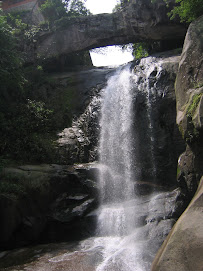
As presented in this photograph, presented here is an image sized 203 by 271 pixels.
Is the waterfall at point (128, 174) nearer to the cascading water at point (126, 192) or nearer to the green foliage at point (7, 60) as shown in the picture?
the cascading water at point (126, 192)

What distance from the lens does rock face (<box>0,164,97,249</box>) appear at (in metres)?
10.1

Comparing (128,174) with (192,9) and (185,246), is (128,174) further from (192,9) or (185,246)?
(185,246)

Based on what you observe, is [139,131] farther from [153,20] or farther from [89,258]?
[153,20]

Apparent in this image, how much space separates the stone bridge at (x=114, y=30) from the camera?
1853 centimetres

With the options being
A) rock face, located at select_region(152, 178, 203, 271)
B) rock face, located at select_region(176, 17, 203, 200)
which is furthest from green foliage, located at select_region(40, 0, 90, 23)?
rock face, located at select_region(152, 178, 203, 271)

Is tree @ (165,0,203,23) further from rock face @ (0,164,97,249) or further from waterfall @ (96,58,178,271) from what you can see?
rock face @ (0,164,97,249)

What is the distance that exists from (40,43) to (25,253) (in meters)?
15.9

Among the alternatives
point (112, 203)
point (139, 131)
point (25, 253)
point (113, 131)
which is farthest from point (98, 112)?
point (25, 253)

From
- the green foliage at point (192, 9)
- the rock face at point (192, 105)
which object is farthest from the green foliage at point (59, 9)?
the rock face at point (192, 105)

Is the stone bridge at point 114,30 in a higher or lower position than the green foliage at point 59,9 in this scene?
lower

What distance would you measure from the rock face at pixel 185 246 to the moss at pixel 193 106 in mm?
3554

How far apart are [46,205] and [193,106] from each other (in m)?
6.36

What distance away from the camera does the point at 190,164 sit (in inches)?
348

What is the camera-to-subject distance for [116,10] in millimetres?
20922
